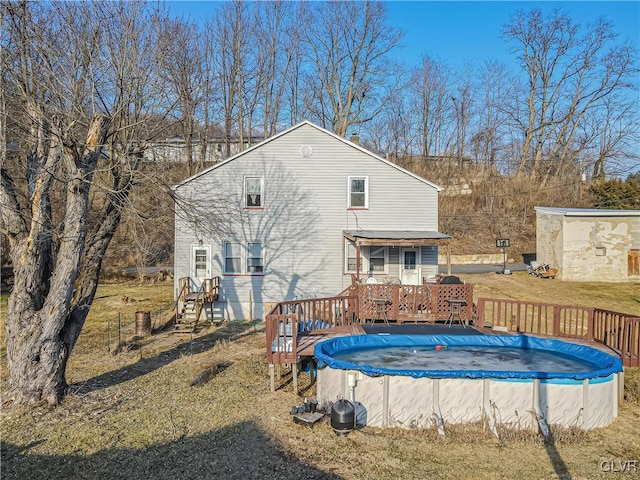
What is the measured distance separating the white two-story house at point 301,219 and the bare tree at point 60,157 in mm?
7516

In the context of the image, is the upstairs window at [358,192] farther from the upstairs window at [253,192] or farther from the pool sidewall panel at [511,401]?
the pool sidewall panel at [511,401]

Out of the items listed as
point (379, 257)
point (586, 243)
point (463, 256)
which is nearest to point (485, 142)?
point (463, 256)

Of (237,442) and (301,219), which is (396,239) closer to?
(301,219)

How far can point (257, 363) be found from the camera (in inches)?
458

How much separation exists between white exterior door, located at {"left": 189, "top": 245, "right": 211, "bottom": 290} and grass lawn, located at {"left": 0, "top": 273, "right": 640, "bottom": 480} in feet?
23.5

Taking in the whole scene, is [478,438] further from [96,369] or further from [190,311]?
[190,311]

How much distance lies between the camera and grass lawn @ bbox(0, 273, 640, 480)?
21.0ft

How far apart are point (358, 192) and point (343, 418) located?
1170 centimetres

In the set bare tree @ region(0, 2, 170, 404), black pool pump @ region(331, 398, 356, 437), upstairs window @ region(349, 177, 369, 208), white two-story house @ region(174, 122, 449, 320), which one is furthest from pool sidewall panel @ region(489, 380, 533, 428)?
upstairs window @ region(349, 177, 369, 208)

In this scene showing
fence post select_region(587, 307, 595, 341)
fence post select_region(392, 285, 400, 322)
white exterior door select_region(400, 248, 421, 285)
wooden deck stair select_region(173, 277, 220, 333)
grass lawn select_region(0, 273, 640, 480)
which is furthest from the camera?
white exterior door select_region(400, 248, 421, 285)

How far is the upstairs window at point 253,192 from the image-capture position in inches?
712

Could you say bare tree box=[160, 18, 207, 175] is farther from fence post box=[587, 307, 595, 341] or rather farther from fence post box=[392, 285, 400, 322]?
fence post box=[587, 307, 595, 341]

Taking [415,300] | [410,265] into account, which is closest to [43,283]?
[415,300]

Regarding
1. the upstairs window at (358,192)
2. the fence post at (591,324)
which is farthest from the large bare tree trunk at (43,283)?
the fence post at (591,324)
